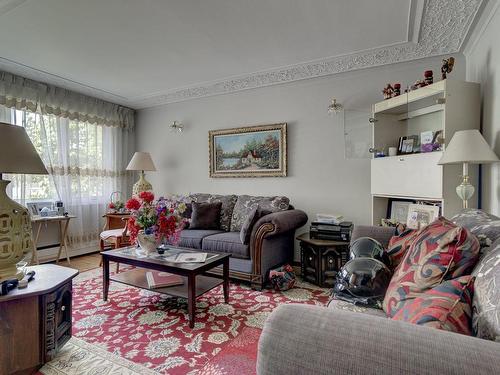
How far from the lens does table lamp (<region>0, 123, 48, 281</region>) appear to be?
5.11 feet

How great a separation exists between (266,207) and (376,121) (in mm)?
1586

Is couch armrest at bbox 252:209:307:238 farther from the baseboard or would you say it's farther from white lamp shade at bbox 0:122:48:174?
the baseboard

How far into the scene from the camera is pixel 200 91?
14.0ft

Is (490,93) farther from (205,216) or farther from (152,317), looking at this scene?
(152,317)

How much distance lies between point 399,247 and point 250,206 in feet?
7.23

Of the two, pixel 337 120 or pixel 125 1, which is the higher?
pixel 125 1

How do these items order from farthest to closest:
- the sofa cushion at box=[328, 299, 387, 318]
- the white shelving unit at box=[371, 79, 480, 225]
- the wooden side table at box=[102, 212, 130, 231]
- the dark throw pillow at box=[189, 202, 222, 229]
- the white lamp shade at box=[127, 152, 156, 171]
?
1. the white lamp shade at box=[127, 152, 156, 171]
2. the wooden side table at box=[102, 212, 130, 231]
3. the dark throw pillow at box=[189, 202, 222, 229]
4. the white shelving unit at box=[371, 79, 480, 225]
5. the sofa cushion at box=[328, 299, 387, 318]

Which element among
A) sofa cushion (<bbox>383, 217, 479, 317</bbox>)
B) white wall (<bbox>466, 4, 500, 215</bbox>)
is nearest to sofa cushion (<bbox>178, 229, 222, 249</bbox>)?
sofa cushion (<bbox>383, 217, 479, 317</bbox>)

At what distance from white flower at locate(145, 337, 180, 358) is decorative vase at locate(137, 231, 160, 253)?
81cm

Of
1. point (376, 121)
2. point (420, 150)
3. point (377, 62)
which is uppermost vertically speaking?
point (377, 62)

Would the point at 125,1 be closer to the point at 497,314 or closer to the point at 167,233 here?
the point at 167,233

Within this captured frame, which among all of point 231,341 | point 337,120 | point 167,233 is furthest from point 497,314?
point 337,120

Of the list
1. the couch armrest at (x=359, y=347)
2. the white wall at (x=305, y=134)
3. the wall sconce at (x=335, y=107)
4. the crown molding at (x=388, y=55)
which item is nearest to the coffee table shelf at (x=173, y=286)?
the couch armrest at (x=359, y=347)

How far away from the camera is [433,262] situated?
42.3 inches
